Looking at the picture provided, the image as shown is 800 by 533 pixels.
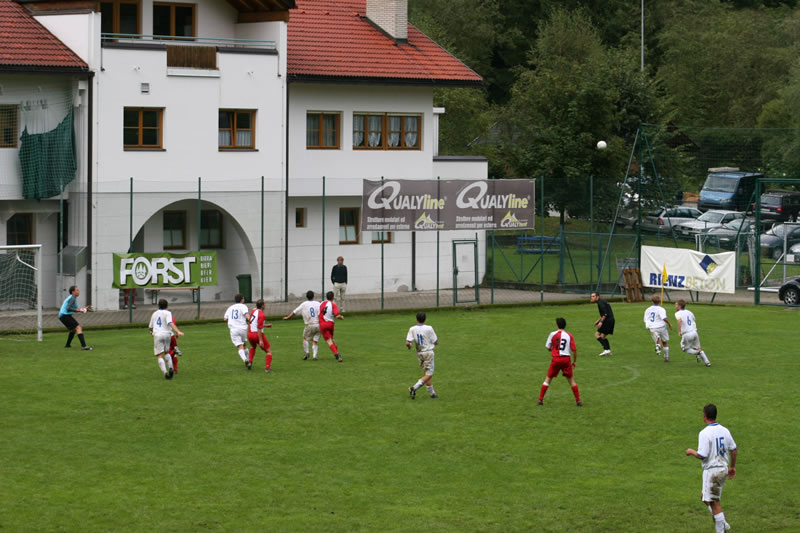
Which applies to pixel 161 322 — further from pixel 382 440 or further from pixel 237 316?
pixel 382 440

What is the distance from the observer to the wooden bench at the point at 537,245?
46156 mm

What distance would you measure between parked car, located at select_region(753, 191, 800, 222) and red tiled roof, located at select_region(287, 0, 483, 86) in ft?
50.0

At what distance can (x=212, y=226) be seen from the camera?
143ft

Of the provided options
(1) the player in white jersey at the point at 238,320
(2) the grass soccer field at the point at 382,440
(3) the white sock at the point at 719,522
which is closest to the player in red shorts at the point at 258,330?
(1) the player in white jersey at the point at 238,320

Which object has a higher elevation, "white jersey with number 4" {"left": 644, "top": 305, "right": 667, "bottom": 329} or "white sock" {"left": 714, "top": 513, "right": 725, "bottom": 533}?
"white jersey with number 4" {"left": 644, "top": 305, "right": 667, "bottom": 329}

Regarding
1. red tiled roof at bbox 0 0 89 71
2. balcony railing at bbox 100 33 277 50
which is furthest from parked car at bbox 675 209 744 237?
red tiled roof at bbox 0 0 89 71

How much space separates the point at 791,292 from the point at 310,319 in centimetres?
2042

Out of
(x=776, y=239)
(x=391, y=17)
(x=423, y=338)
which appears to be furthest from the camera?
(x=776, y=239)

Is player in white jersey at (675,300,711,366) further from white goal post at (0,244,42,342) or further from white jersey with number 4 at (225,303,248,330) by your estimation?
white goal post at (0,244,42,342)

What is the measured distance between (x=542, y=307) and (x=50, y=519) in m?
27.8

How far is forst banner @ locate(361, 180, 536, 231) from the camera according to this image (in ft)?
134

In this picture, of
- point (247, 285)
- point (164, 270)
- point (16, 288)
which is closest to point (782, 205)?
point (247, 285)

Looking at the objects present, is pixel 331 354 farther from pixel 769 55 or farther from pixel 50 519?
pixel 769 55

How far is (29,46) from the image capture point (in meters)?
38.7
